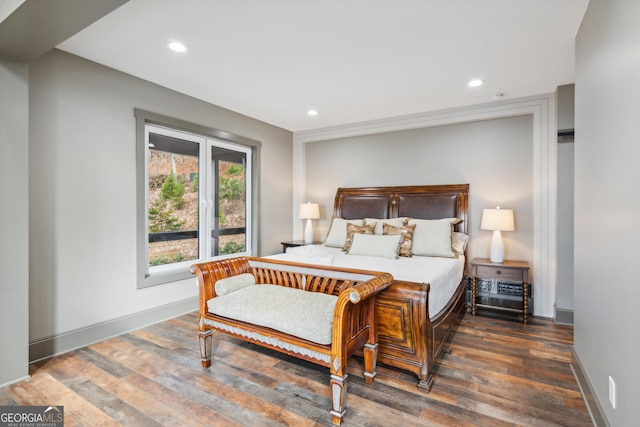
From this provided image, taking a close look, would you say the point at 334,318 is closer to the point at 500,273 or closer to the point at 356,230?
the point at 356,230

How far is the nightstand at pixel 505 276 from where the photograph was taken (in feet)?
11.0

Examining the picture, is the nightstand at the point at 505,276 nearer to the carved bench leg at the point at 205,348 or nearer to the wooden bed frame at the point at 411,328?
the wooden bed frame at the point at 411,328

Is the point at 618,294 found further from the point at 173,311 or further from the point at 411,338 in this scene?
the point at 173,311

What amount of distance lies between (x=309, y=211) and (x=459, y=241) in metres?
2.27

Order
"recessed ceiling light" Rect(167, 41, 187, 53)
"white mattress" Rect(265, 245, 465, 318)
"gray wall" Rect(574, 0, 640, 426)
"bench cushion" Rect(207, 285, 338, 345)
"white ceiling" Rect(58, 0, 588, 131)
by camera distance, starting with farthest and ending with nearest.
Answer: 1. "recessed ceiling light" Rect(167, 41, 187, 53)
2. "white mattress" Rect(265, 245, 465, 318)
3. "white ceiling" Rect(58, 0, 588, 131)
4. "bench cushion" Rect(207, 285, 338, 345)
5. "gray wall" Rect(574, 0, 640, 426)

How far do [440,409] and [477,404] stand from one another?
0.26 meters

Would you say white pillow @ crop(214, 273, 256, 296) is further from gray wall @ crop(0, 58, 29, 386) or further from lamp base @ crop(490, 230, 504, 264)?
lamp base @ crop(490, 230, 504, 264)

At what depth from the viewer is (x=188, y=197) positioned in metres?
3.79

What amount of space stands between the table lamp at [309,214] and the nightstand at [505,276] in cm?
239

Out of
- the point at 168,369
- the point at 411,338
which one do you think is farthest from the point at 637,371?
the point at 168,369

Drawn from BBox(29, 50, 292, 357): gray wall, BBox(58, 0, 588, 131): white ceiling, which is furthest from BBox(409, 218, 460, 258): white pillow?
BBox(29, 50, 292, 357): gray wall

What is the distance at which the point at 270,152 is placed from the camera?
494cm

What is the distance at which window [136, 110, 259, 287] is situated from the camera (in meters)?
3.35

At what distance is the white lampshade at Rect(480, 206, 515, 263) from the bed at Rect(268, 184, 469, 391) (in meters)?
0.32
